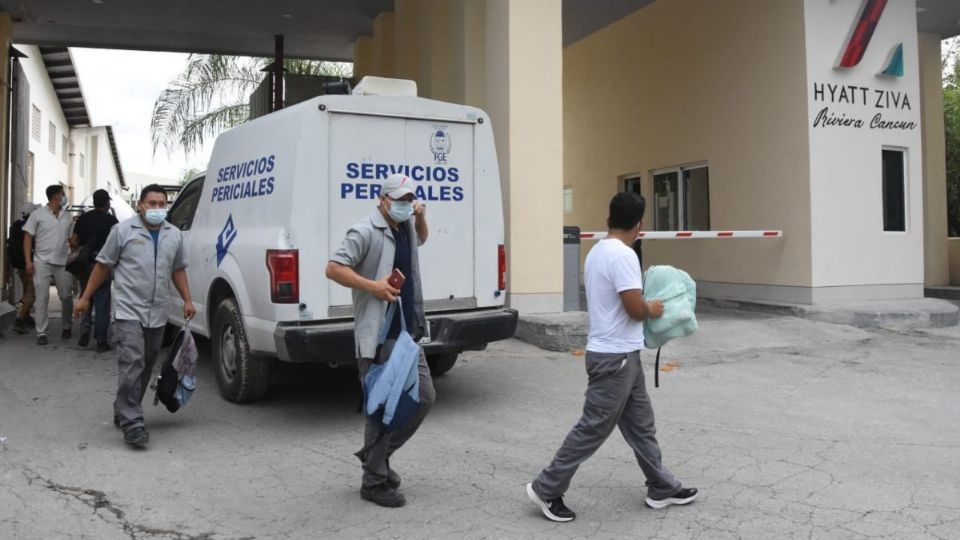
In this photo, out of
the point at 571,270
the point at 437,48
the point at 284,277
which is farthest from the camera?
the point at 437,48

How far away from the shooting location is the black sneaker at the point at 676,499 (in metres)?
4.15

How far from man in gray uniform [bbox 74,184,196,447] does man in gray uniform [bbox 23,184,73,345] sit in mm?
4344

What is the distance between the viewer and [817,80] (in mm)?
10727

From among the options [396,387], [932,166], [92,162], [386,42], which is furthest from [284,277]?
[92,162]

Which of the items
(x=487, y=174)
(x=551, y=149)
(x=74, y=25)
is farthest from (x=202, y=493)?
(x=74, y=25)

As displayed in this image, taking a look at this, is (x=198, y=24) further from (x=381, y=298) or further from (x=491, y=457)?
(x=381, y=298)

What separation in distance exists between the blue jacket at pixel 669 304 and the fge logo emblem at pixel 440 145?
104 inches

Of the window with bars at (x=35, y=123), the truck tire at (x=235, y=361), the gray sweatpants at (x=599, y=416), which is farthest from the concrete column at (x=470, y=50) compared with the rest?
the window with bars at (x=35, y=123)

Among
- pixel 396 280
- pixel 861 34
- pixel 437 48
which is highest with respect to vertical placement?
pixel 437 48

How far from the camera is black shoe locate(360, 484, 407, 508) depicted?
13.8ft

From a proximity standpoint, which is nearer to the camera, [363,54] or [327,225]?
[327,225]

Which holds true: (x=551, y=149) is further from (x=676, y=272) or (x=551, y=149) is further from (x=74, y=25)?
(x=74, y=25)

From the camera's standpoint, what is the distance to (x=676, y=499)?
4.18 m

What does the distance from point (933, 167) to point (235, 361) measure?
44.8ft
